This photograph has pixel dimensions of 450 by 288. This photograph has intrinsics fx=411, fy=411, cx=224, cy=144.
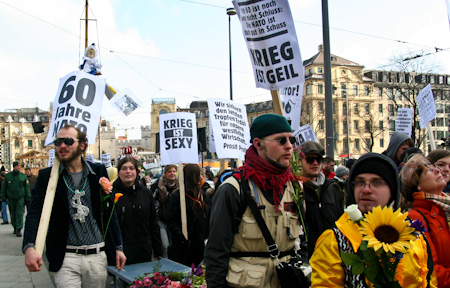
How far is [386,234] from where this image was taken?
1984 millimetres

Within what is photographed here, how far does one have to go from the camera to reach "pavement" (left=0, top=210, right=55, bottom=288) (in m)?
6.90

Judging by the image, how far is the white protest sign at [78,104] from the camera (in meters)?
4.55

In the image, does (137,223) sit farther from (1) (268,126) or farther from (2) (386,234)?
(2) (386,234)

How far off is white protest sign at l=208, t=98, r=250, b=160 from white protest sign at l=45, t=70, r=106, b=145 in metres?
2.91

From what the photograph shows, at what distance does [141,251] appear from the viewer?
5.52 m

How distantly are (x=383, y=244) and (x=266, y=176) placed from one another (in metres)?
1.07

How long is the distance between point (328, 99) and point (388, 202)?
205 inches

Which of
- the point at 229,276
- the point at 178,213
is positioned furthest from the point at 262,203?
the point at 178,213

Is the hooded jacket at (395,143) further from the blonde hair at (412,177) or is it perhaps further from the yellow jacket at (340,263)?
the yellow jacket at (340,263)

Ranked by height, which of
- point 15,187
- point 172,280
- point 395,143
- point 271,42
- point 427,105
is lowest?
point 172,280

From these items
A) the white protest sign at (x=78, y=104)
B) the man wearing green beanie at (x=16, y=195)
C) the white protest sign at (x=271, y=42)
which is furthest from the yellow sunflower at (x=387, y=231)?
the man wearing green beanie at (x=16, y=195)

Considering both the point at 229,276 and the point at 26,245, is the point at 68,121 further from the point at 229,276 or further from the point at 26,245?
the point at 229,276

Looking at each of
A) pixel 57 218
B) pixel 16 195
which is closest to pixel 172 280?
pixel 57 218

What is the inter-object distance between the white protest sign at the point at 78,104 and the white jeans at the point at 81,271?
1310 mm
